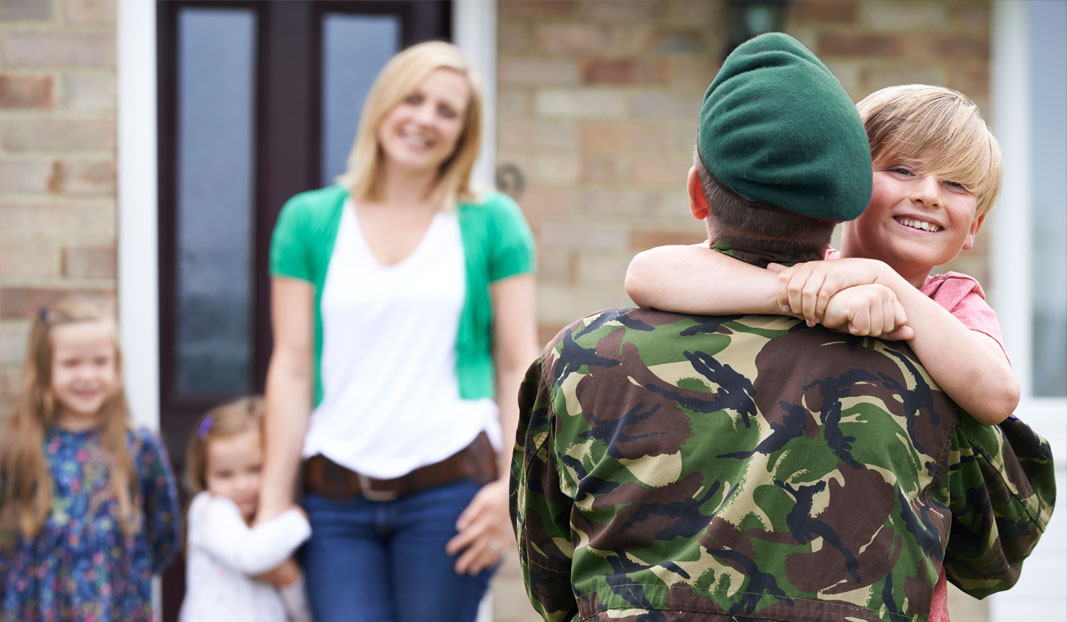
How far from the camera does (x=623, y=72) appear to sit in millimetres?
3797

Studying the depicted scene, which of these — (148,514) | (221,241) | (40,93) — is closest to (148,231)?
(221,241)

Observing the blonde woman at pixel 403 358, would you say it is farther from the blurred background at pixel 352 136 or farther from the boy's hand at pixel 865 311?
the boy's hand at pixel 865 311

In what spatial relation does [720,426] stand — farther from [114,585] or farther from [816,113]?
[114,585]

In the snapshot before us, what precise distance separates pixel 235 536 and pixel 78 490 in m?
0.59

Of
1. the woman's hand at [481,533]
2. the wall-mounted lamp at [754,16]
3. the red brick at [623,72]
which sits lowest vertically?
the woman's hand at [481,533]

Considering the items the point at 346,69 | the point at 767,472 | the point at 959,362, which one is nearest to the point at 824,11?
the point at 346,69

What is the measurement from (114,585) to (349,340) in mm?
1098

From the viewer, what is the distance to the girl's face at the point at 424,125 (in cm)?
273

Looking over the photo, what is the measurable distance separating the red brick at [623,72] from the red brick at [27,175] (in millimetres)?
1763

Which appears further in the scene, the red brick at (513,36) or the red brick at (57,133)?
the red brick at (513,36)

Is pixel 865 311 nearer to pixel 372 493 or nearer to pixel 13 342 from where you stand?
pixel 372 493

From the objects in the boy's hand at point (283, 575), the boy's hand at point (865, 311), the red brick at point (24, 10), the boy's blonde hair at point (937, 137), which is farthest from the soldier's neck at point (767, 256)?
the red brick at point (24, 10)

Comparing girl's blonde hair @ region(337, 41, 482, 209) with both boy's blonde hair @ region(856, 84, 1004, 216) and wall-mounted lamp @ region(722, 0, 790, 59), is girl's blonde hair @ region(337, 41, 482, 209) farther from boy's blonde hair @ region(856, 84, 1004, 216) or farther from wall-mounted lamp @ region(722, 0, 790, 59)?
boy's blonde hair @ region(856, 84, 1004, 216)

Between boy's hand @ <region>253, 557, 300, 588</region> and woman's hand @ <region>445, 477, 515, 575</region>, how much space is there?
1.49ft
